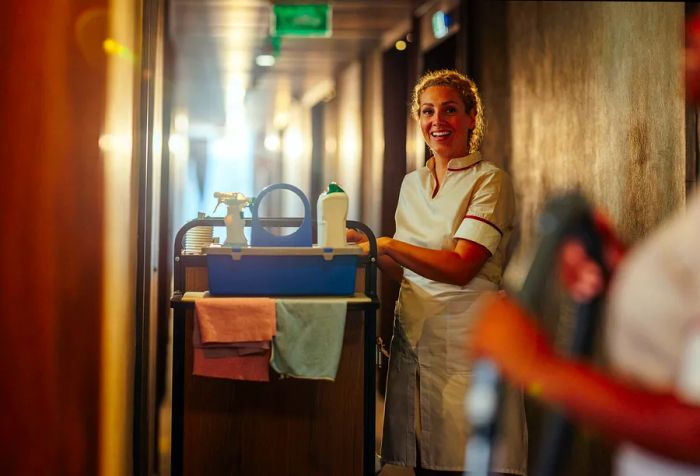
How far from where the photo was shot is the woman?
2.41 m

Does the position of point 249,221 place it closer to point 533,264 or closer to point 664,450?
point 533,264

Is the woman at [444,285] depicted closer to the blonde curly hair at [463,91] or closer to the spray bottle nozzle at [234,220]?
the blonde curly hair at [463,91]

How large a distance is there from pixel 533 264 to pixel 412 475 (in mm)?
2607

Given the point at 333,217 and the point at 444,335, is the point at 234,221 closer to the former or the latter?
the point at 333,217

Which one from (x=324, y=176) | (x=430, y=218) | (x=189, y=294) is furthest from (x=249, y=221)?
(x=324, y=176)

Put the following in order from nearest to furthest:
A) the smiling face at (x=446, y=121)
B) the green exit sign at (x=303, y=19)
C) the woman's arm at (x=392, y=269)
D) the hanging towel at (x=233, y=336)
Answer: the hanging towel at (x=233, y=336)
the smiling face at (x=446, y=121)
the woman's arm at (x=392, y=269)
the green exit sign at (x=303, y=19)

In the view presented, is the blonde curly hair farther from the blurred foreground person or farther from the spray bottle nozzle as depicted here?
the blurred foreground person

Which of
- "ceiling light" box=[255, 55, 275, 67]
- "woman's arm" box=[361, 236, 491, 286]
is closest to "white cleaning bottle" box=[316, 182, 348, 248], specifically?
"woman's arm" box=[361, 236, 491, 286]

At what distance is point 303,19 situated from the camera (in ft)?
17.4

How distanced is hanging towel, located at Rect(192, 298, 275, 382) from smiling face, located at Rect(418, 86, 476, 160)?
790 mm

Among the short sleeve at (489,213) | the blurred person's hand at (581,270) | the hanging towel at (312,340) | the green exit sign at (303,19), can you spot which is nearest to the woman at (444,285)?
the short sleeve at (489,213)

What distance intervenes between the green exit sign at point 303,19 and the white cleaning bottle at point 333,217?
323 cm

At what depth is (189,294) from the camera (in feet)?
7.70

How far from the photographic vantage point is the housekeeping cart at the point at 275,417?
2.39 meters
